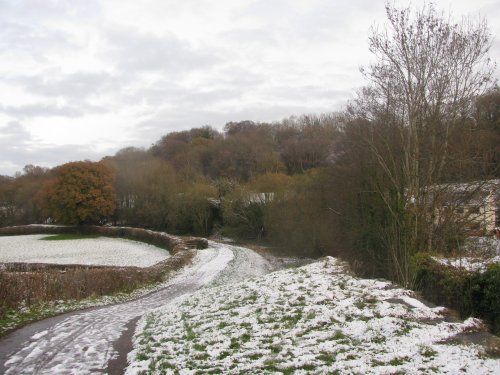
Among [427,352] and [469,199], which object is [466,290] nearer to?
[427,352]

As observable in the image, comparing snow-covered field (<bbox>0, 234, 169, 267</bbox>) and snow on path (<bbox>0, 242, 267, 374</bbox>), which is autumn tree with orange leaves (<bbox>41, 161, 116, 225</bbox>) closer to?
snow-covered field (<bbox>0, 234, 169, 267</bbox>)

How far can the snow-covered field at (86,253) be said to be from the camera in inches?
1355

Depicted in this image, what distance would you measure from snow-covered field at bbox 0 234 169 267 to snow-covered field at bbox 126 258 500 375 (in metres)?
21.4

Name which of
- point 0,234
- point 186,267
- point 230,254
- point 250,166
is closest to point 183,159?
point 250,166

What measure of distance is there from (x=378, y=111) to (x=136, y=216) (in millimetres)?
54617

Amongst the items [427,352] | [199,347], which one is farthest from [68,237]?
[427,352]

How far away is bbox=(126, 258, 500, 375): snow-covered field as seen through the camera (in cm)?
656

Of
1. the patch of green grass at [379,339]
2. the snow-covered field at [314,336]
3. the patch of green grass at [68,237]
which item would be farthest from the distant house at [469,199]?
the patch of green grass at [68,237]

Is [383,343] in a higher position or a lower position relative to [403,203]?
lower

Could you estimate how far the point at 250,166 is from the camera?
7488cm

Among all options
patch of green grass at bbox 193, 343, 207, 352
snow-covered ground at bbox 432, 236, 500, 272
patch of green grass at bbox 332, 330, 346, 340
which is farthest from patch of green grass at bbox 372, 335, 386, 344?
snow-covered ground at bbox 432, 236, 500, 272

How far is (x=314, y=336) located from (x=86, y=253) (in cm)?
3603

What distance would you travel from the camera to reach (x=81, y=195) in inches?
2518

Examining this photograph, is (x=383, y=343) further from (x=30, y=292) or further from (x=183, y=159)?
(x=183, y=159)
